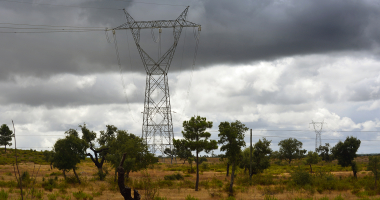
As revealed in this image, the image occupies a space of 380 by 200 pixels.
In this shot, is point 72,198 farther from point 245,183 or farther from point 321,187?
point 321,187

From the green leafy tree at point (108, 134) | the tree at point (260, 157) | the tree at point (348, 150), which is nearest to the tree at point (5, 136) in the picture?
the green leafy tree at point (108, 134)

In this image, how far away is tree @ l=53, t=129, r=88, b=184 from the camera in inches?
1921

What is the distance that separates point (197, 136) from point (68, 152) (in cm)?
2292

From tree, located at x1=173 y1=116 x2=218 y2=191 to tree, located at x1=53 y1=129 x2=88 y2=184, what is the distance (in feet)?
66.2

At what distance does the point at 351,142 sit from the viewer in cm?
6038

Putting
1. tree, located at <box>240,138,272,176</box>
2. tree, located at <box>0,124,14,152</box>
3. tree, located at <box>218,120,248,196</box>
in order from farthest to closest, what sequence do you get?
tree, located at <box>0,124,14,152</box>
tree, located at <box>240,138,272,176</box>
tree, located at <box>218,120,248,196</box>

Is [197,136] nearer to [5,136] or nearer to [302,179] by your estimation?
[302,179]

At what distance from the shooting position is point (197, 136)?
1614 inches

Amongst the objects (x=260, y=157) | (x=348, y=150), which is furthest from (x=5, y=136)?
(x=348, y=150)

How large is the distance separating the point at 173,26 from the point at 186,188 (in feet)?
102

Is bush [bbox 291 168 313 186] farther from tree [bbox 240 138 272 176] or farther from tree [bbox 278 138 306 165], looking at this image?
tree [bbox 278 138 306 165]

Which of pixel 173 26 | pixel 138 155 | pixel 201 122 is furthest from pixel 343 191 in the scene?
pixel 173 26

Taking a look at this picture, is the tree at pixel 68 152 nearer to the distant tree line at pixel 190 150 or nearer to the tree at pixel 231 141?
the distant tree line at pixel 190 150

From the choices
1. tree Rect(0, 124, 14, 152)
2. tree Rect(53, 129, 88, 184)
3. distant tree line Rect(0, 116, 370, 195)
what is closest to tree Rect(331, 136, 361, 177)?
distant tree line Rect(0, 116, 370, 195)
